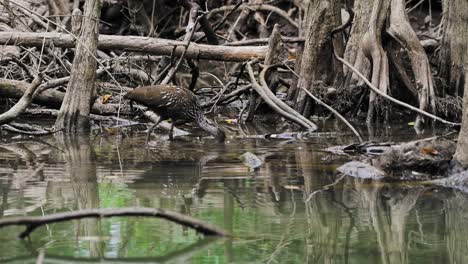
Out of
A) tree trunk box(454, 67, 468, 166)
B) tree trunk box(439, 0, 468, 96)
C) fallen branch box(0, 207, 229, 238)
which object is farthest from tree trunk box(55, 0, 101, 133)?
fallen branch box(0, 207, 229, 238)

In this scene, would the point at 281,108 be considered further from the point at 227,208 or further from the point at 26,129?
the point at 227,208

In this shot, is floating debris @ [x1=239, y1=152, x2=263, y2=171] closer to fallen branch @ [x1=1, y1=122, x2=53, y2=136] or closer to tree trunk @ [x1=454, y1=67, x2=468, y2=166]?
tree trunk @ [x1=454, y1=67, x2=468, y2=166]

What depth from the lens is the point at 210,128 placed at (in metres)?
10.1

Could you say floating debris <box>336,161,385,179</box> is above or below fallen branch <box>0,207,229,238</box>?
above

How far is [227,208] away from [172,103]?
4711 millimetres

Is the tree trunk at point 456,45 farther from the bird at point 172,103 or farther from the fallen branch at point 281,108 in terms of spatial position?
the bird at point 172,103

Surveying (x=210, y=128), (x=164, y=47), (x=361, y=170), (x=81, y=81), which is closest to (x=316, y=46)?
(x=164, y=47)

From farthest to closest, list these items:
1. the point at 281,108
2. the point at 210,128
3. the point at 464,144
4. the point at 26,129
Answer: the point at 281,108, the point at 26,129, the point at 210,128, the point at 464,144

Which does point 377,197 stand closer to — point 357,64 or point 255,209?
point 255,209

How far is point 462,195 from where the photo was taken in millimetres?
6016

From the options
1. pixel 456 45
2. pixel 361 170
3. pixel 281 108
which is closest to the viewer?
pixel 361 170

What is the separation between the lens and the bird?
10055 mm

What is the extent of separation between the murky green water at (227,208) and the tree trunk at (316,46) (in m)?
3.71

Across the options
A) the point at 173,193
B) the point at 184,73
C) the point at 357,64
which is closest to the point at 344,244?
the point at 173,193
